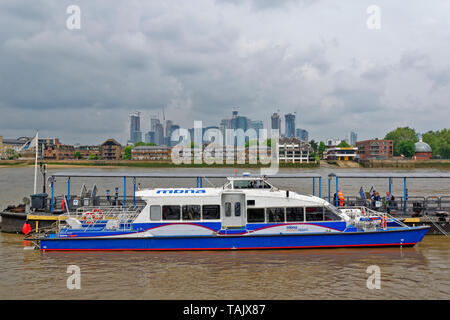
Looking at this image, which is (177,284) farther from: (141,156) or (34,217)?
(141,156)

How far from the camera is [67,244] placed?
14039 millimetres

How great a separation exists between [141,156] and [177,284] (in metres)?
157

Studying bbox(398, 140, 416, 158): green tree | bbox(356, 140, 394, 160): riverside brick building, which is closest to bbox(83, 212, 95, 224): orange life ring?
bbox(356, 140, 394, 160): riverside brick building

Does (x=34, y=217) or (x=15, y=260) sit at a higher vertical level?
(x=34, y=217)

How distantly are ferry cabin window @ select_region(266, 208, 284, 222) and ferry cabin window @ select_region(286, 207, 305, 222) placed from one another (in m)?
0.23

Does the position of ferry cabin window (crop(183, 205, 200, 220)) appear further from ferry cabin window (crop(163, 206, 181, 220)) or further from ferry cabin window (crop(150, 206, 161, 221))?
ferry cabin window (crop(150, 206, 161, 221))

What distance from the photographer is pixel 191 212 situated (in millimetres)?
14211

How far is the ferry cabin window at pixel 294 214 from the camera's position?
46.6ft

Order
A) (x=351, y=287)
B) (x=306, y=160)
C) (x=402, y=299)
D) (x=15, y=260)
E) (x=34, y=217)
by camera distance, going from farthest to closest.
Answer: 1. (x=306, y=160)
2. (x=34, y=217)
3. (x=15, y=260)
4. (x=351, y=287)
5. (x=402, y=299)

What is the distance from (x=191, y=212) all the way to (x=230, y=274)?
10.3 ft

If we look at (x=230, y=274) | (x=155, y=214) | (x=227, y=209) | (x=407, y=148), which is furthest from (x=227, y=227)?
(x=407, y=148)

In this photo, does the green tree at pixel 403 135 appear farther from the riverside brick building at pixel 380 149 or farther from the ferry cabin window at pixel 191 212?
the ferry cabin window at pixel 191 212
